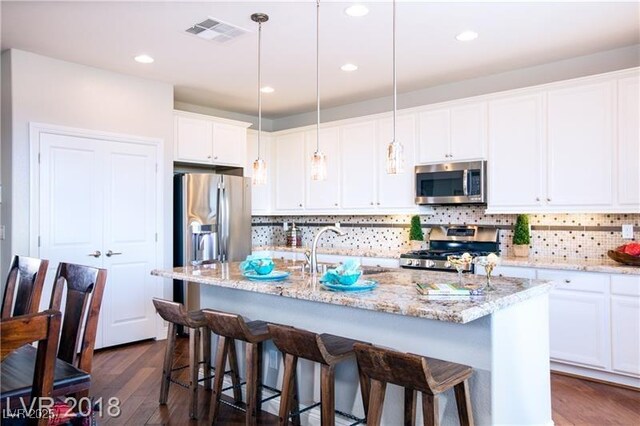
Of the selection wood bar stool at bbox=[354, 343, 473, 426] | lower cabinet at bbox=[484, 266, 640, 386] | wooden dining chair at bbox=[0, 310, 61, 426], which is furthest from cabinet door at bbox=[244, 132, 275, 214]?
wooden dining chair at bbox=[0, 310, 61, 426]

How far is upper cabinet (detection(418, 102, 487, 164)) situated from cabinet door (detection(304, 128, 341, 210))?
1.09 metres

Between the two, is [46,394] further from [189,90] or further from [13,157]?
[189,90]

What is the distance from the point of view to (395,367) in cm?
177

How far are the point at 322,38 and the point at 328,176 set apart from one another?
2.11m

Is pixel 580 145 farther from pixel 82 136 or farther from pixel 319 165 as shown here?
pixel 82 136

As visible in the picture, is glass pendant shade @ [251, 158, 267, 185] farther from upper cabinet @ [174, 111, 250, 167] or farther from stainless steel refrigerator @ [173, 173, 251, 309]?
upper cabinet @ [174, 111, 250, 167]

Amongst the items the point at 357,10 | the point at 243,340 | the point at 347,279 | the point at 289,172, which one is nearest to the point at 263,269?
the point at 243,340

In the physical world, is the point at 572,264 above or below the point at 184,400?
above

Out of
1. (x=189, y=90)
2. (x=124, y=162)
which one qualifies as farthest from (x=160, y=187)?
(x=189, y=90)

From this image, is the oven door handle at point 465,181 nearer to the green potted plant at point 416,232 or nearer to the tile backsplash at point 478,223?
the tile backsplash at point 478,223

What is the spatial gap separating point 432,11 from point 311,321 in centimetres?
216

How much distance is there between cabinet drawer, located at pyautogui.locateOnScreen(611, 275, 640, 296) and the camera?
3260 millimetres

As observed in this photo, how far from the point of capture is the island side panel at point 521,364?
2045 millimetres

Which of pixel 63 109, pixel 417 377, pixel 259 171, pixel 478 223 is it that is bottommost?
pixel 417 377
